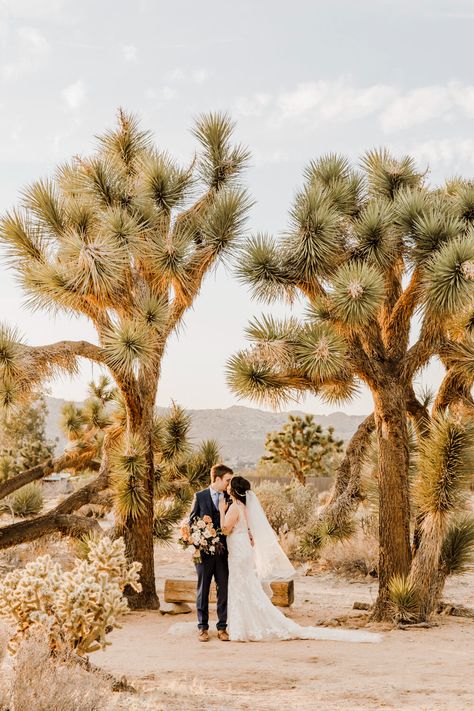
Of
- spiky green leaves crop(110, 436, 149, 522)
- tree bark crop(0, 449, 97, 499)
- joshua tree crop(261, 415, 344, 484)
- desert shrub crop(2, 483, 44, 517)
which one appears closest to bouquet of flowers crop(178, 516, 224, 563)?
spiky green leaves crop(110, 436, 149, 522)

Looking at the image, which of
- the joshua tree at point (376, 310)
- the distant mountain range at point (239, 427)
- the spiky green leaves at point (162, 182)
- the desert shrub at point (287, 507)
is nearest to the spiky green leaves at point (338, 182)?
the joshua tree at point (376, 310)

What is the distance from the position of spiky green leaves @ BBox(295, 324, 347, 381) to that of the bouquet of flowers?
6.24 feet

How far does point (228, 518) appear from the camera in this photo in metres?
7.75

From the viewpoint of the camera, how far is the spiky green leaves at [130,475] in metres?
9.26

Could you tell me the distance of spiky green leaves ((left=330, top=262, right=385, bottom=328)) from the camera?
25.9 feet

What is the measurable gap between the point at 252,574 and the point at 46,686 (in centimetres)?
422

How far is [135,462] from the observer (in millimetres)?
9266

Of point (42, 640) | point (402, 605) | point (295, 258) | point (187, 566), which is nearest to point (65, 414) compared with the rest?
point (187, 566)

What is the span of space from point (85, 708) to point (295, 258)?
5.86 metres

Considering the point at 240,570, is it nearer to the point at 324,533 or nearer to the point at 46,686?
the point at 324,533

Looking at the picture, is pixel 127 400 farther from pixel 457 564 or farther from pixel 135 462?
pixel 457 564

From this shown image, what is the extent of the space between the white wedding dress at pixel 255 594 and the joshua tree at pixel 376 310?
1.27m

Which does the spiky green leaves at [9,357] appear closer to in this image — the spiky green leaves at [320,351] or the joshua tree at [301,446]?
the spiky green leaves at [320,351]

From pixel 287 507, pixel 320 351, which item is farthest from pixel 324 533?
pixel 287 507
